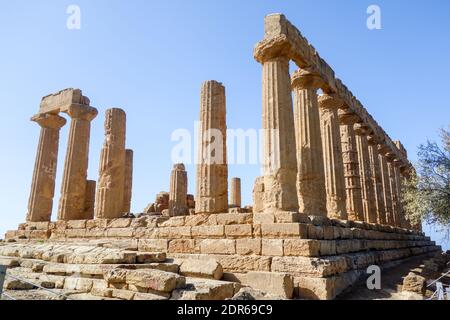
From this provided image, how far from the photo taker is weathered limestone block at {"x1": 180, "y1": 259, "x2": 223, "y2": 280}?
27.8 feet

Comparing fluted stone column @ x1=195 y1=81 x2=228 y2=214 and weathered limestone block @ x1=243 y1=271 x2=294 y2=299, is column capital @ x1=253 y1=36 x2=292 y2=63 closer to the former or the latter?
fluted stone column @ x1=195 y1=81 x2=228 y2=214

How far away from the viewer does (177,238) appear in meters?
11.2

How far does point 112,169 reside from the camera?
50.1 feet

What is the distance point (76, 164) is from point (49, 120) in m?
3.84

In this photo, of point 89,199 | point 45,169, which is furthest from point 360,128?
point 45,169

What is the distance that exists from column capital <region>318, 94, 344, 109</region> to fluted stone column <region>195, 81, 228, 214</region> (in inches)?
184

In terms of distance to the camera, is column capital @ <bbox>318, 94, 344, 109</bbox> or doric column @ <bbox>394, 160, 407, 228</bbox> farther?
doric column @ <bbox>394, 160, 407, 228</bbox>

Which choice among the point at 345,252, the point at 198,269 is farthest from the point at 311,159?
the point at 198,269

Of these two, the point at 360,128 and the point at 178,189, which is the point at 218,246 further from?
the point at 178,189

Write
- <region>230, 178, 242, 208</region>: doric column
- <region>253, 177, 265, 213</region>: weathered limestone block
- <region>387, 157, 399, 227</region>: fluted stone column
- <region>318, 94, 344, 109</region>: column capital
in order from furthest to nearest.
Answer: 1. <region>230, 178, 242, 208</region>: doric column
2. <region>387, 157, 399, 227</region>: fluted stone column
3. <region>318, 94, 344, 109</region>: column capital
4. <region>253, 177, 265, 213</region>: weathered limestone block

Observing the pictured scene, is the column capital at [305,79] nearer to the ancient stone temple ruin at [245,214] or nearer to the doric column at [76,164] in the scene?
the ancient stone temple ruin at [245,214]

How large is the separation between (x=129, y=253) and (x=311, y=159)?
278 inches

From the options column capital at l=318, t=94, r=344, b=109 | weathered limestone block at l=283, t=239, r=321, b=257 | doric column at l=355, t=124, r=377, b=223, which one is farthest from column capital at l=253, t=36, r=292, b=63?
doric column at l=355, t=124, r=377, b=223

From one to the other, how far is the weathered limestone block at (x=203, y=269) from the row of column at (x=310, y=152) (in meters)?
2.37
